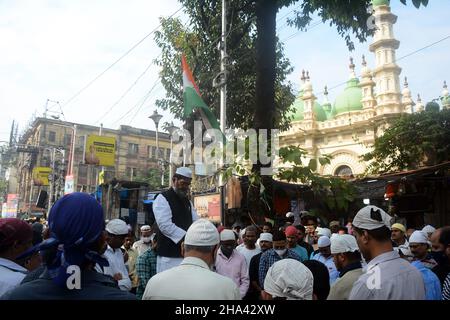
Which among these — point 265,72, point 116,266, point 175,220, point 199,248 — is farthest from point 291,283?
point 265,72

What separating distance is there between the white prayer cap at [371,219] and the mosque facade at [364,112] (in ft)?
79.1

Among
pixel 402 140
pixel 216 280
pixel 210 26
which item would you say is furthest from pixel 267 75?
pixel 402 140

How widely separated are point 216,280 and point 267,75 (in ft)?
11.7

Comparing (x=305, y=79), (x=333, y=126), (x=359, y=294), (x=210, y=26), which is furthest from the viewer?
(x=305, y=79)

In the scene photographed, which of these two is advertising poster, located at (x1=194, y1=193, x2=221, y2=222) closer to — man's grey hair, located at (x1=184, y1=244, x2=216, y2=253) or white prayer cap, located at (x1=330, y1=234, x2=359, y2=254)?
white prayer cap, located at (x1=330, y1=234, x2=359, y2=254)

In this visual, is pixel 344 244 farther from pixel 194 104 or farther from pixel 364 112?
pixel 364 112

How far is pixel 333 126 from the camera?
29625 millimetres

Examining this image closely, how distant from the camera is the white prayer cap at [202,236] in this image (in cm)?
243

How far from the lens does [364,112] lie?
28672 mm

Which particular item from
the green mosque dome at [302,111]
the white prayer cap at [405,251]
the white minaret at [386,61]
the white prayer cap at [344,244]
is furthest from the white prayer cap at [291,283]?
the green mosque dome at [302,111]

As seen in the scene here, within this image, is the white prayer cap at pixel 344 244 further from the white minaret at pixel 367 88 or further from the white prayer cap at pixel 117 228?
the white minaret at pixel 367 88

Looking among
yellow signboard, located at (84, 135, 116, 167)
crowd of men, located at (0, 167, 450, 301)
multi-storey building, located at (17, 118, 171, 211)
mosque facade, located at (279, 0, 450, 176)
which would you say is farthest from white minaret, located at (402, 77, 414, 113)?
crowd of men, located at (0, 167, 450, 301)
